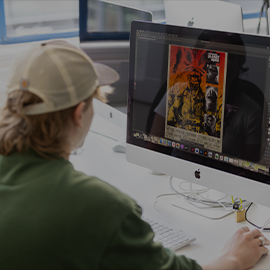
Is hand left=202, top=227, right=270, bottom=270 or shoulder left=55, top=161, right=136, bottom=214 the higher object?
shoulder left=55, top=161, right=136, bottom=214

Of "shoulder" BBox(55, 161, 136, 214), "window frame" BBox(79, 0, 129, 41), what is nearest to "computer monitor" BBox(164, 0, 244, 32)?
"window frame" BBox(79, 0, 129, 41)

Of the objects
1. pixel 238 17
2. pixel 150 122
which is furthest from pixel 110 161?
pixel 238 17

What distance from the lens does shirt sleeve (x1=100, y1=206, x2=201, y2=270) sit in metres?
0.65

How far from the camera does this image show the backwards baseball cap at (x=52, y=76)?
67cm

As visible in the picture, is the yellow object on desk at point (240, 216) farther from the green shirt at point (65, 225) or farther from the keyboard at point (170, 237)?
the green shirt at point (65, 225)

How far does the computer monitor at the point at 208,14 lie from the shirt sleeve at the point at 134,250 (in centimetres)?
91

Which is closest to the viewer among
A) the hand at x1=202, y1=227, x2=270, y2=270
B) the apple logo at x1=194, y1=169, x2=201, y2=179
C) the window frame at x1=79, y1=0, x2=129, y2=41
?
the hand at x1=202, y1=227, x2=270, y2=270

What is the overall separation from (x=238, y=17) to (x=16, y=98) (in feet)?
3.10

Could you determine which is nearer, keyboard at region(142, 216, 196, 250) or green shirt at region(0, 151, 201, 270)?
green shirt at region(0, 151, 201, 270)

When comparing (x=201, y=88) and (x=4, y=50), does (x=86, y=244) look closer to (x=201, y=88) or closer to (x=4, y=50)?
(x=201, y=88)

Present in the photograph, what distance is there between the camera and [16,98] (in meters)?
0.69

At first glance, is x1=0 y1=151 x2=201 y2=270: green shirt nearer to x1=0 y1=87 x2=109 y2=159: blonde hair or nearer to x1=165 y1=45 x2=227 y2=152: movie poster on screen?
x1=0 y1=87 x2=109 y2=159: blonde hair

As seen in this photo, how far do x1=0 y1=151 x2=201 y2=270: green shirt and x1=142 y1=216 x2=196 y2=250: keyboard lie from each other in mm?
275

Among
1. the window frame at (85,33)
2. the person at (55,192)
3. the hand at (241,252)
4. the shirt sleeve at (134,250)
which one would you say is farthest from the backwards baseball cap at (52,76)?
the window frame at (85,33)
